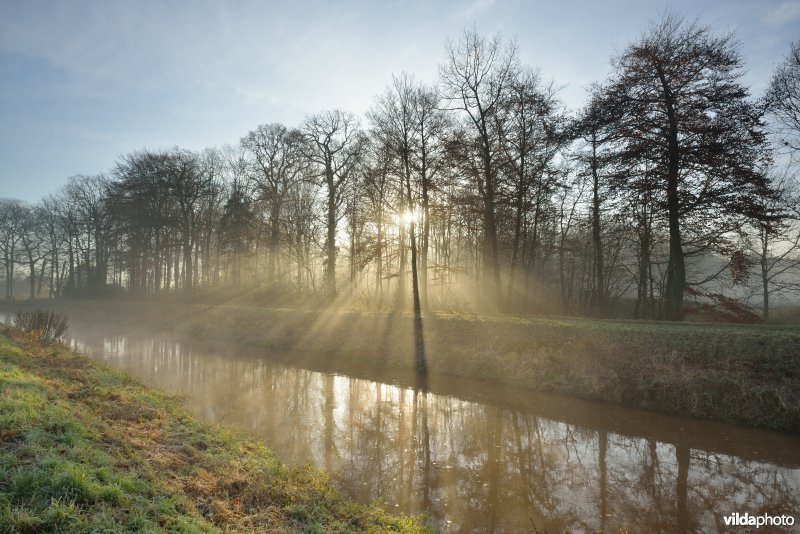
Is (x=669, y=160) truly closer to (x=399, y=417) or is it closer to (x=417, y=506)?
(x=399, y=417)

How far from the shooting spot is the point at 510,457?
Answer: 338 inches

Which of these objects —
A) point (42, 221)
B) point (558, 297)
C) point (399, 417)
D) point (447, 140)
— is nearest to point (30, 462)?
point (399, 417)

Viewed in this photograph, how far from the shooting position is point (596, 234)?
22562 mm

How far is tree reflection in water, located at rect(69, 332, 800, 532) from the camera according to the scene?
6566 millimetres

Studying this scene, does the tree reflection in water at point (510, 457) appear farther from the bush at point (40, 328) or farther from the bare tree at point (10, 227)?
the bare tree at point (10, 227)

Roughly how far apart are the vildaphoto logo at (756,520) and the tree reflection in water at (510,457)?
0.51 feet

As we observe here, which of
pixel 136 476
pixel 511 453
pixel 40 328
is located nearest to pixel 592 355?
pixel 511 453

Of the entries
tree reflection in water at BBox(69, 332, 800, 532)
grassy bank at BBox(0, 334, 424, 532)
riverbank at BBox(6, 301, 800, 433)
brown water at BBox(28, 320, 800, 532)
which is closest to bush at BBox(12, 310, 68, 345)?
brown water at BBox(28, 320, 800, 532)

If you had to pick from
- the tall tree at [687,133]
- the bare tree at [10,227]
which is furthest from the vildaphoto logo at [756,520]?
the bare tree at [10,227]

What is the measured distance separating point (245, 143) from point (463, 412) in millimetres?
28934

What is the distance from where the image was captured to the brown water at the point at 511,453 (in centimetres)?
658

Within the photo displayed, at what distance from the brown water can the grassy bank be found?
1.21 metres

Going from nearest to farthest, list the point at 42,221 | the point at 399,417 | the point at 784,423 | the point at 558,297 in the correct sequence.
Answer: the point at 784,423 → the point at 399,417 → the point at 558,297 → the point at 42,221

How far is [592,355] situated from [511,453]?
6.08 m
